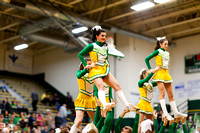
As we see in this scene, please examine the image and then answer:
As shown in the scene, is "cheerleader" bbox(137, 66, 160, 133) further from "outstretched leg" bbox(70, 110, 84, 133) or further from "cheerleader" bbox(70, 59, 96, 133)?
"outstretched leg" bbox(70, 110, 84, 133)

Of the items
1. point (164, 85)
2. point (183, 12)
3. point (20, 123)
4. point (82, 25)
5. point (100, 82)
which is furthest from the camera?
point (183, 12)

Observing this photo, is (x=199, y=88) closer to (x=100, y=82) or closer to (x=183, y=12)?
(x=183, y=12)

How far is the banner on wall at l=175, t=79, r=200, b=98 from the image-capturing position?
725 inches

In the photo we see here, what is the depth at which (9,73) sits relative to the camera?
23.5 m

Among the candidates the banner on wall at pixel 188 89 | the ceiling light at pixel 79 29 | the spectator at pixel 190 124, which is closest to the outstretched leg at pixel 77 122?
the spectator at pixel 190 124

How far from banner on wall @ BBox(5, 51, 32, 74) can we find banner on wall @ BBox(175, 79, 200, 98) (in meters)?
11.0

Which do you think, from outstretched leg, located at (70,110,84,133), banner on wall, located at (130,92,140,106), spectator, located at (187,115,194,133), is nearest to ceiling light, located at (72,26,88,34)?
banner on wall, located at (130,92,140,106)

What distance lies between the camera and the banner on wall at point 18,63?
23250 mm

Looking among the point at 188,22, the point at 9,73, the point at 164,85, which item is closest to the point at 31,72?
the point at 9,73

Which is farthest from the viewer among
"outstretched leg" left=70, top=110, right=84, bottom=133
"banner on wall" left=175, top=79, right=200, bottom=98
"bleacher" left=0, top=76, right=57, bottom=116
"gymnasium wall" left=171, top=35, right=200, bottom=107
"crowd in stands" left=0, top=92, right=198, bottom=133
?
"bleacher" left=0, top=76, right=57, bottom=116

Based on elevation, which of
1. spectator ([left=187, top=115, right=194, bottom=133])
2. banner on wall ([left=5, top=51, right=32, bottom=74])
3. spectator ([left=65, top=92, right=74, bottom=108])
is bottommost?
spectator ([left=187, top=115, right=194, bottom=133])

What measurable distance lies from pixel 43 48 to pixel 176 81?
392 inches

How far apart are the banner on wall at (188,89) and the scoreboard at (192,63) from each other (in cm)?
68

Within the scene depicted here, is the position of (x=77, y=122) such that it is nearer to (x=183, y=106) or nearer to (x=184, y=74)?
(x=183, y=106)
